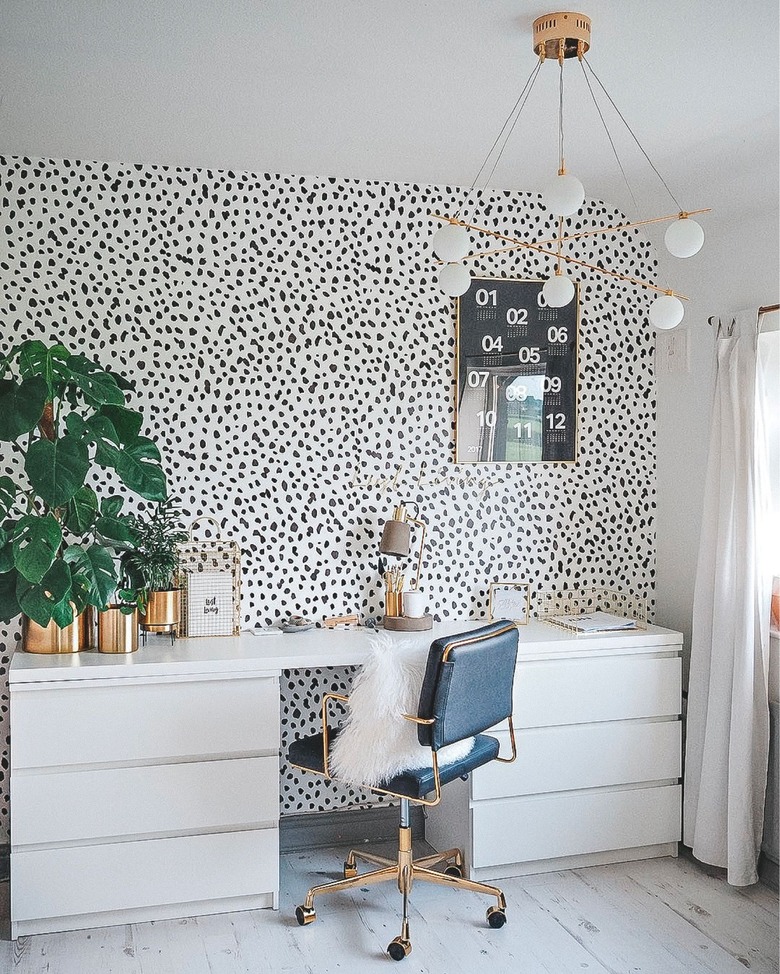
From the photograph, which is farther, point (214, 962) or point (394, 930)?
point (394, 930)

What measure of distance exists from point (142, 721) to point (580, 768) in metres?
1.65

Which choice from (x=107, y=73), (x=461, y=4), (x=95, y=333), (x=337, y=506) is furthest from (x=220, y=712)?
(x=461, y=4)

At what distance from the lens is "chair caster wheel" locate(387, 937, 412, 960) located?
306 centimetres

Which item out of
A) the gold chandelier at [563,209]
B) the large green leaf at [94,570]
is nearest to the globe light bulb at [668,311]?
the gold chandelier at [563,209]

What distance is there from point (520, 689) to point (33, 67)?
261 centimetres

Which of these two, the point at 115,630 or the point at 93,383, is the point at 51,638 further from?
the point at 93,383

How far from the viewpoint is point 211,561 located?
383 centimetres

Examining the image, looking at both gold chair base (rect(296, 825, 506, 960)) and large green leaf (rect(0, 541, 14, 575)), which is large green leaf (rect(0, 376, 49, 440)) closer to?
large green leaf (rect(0, 541, 14, 575))

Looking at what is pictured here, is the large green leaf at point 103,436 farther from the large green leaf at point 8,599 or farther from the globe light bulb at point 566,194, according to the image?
the globe light bulb at point 566,194

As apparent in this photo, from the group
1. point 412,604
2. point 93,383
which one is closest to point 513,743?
point 412,604

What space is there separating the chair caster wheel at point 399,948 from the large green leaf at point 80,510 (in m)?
1.67

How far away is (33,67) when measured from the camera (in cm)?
274

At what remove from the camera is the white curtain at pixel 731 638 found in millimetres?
3547

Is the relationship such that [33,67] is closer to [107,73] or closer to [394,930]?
[107,73]
